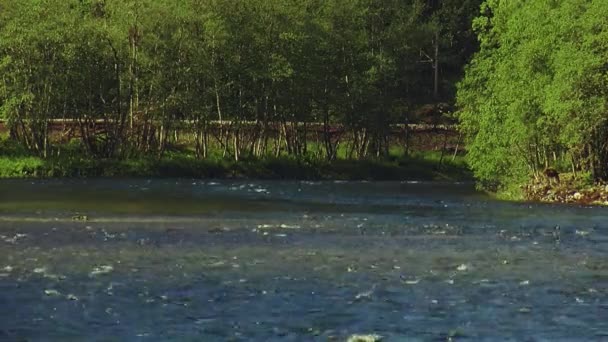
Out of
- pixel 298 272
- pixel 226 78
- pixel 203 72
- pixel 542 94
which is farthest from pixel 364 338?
pixel 226 78

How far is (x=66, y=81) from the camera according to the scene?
321ft

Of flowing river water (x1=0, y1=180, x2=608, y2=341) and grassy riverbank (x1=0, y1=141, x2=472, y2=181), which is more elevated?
flowing river water (x1=0, y1=180, x2=608, y2=341)

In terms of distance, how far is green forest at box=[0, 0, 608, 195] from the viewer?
9425 cm

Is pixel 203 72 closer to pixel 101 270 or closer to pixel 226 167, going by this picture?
pixel 226 167

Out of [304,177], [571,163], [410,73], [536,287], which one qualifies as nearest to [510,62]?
[571,163]

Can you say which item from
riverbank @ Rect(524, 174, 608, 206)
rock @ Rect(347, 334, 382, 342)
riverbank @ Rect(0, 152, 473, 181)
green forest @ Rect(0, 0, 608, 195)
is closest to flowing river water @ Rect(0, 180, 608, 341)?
rock @ Rect(347, 334, 382, 342)

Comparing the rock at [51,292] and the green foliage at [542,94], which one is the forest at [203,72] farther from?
the rock at [51,292]

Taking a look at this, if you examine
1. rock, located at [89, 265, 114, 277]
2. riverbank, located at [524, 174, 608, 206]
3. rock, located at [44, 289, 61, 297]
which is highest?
rock, located at [44, 289, 61, 297]

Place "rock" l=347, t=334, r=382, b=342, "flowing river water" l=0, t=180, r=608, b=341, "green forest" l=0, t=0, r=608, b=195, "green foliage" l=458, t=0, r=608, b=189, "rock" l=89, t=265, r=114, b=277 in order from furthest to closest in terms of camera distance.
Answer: "green forest" l=0, t=0, r=608, b=195, "green foliage" l=458, t=0, r=608, b=189, "rock" l=89, t=265, r=114, b=277, "flowing river water" l=0, t=180, r=608, b=341, "rock" l=347, t=334, r=382, b=342

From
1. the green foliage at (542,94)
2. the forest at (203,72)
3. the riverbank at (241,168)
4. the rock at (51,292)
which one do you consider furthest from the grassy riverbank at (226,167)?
the rock at (51,292)

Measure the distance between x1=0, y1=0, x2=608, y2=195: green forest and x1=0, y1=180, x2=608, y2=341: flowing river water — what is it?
2758 cm

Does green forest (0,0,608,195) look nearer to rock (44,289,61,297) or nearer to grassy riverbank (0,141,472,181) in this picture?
grassy riverbank (0,141,472,181)

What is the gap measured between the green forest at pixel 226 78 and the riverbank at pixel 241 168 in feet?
2.81

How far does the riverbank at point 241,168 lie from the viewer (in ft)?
311
